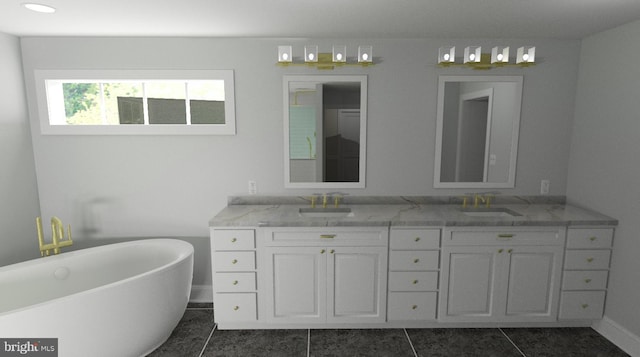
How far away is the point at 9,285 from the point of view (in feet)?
7.54

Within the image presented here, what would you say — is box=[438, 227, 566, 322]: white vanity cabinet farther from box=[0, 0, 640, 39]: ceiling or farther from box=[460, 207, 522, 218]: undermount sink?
box=[0, 0, 640, 39]: ceiling

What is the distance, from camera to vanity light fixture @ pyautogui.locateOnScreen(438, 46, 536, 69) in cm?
261

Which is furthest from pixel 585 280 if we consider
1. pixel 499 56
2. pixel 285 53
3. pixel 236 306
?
pixel 285 53

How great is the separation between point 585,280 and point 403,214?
1433mm

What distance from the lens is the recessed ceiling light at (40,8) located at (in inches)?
78.2

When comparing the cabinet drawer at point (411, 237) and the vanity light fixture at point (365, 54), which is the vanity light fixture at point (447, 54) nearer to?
the vanity light fixture at point (365, 54)

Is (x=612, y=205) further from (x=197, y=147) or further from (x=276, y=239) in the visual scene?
(x=197, y=147)

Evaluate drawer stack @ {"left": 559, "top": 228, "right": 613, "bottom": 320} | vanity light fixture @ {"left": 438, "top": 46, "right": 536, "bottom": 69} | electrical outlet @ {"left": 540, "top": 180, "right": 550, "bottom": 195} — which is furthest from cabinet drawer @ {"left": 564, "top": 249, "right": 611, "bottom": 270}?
vanity light fixture @ {"left": 438, "top": 46, "right": 536, "bottom": 69}

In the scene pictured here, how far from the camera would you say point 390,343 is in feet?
8.07

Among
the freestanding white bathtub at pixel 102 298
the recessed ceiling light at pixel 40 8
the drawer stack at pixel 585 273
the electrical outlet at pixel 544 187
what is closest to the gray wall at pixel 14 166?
the freestanding white bathtub at pixel 102 298

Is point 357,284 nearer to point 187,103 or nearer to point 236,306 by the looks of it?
point 236,306

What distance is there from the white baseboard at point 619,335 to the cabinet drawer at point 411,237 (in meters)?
1.45

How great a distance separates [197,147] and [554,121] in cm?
308

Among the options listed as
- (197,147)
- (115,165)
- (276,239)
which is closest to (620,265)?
(276,239)
